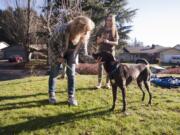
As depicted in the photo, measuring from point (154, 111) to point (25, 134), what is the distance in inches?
105

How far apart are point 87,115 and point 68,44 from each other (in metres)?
1.49

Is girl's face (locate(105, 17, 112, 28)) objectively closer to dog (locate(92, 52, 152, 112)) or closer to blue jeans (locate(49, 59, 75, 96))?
dog (locate(92, 52, 152, 112))

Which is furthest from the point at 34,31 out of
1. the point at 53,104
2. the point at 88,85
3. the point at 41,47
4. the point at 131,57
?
the point at 131,57

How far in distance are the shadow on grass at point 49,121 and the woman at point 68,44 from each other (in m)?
0.66

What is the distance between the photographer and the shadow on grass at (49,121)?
498 cm

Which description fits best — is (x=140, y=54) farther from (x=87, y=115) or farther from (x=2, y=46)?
(x=87, y=115)

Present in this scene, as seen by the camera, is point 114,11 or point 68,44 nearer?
point 68,44

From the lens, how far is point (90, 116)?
5.63 meters

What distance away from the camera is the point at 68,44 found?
242 inches

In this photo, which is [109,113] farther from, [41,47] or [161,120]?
[41,47]

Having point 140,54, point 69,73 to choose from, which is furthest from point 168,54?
point 69,73

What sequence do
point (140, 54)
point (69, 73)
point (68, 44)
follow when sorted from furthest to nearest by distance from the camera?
1. point (140, 54)
2. point (69, 73)
3. point (68, 44)

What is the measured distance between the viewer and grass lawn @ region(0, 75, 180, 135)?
16.4ft

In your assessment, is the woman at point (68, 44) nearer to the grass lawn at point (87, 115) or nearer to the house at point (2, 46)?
the grass lawn at point (87, 115)
